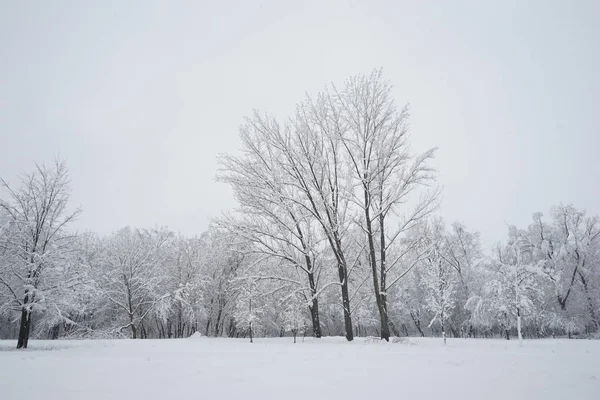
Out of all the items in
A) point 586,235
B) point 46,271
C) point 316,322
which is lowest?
→ point 316,322

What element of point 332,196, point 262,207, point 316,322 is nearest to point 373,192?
point 332,196

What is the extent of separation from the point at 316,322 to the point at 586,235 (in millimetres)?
33436

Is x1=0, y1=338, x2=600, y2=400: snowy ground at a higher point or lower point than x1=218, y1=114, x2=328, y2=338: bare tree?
lower

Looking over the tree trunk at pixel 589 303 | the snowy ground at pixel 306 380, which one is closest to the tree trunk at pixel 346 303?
the snowy ground at pixel 306 380

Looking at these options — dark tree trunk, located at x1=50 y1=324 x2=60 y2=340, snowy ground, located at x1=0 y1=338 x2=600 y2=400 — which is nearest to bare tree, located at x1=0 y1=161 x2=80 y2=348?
snowy ground, located at x1=0 y1=338 x2=600 y2=400

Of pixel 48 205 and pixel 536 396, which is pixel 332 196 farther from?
pixel 48 205

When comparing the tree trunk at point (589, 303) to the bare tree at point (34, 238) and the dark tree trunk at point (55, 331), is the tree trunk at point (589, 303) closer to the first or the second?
the bare tree at point (34, 238)

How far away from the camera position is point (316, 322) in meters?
17.8

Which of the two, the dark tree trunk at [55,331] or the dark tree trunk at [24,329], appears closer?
the dark tree trunk at [24,329]

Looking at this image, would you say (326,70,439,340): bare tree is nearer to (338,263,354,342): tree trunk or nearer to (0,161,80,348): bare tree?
(338,263,354,342): tree trunk

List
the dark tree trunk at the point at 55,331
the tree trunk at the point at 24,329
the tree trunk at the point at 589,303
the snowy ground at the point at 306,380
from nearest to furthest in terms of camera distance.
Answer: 1. the snowy ground at the point at 306,380
2. the tree trunk at the point at 24,329
3. the tree trunk at the point at 589,303
4. the dark tree trunk at the point at 55,331

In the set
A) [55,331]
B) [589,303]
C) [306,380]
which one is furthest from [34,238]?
[589,303]

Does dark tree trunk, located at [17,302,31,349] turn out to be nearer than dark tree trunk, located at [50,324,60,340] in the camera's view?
Yes

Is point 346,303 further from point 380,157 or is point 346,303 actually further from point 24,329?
point 24,329
